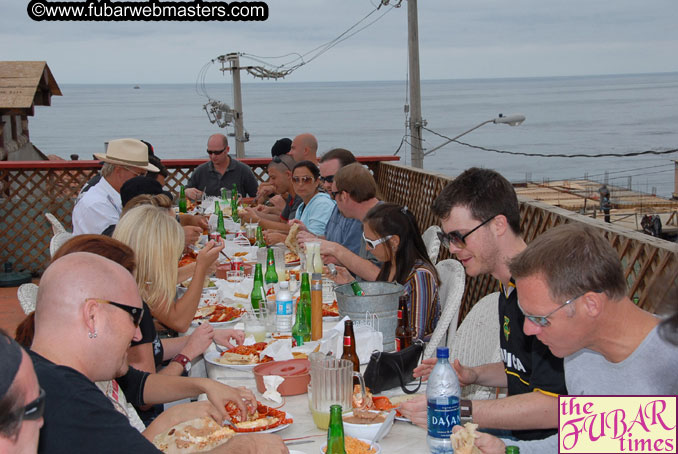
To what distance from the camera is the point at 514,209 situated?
273 cm

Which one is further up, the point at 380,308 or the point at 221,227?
the point at 221,227

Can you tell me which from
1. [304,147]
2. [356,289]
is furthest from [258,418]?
[304,147]

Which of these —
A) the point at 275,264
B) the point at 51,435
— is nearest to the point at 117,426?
the point at 51,435

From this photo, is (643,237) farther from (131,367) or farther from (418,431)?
(131,367)

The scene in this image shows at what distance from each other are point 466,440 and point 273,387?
2.59 feet

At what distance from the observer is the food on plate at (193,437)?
6.52ft

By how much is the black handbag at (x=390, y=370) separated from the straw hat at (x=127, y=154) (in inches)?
147

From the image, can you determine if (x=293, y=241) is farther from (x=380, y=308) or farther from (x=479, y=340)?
(x=380, y=308)

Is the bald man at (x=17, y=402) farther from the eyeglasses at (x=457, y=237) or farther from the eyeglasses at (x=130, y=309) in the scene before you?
the eyeglasses at (x=457, y=237)

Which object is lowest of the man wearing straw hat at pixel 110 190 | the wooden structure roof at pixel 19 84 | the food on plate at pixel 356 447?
the food on plate at pixel 356 447

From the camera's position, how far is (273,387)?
2.38 metres

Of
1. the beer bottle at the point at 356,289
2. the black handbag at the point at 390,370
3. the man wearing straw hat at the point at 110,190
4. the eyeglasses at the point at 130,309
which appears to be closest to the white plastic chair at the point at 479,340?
the beer bottle at the point at 356,289

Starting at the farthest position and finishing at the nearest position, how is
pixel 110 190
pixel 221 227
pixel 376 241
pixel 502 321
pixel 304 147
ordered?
pixel 304 147, pixel 221 227, pixel 110 190, pixel 376 241, pixel 502 321

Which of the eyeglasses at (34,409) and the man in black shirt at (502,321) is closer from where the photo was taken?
the eyeglasses at (34,409)
